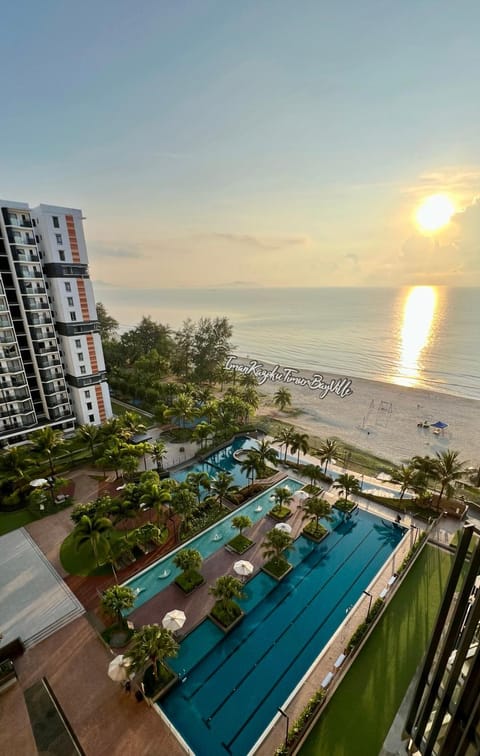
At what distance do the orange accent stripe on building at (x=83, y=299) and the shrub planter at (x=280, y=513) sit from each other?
118 ft

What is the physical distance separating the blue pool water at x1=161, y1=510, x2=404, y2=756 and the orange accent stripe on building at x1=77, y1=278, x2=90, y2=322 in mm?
39476

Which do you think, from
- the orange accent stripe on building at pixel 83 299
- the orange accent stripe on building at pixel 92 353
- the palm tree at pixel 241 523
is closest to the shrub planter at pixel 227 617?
the palm tree at pixel 241 523

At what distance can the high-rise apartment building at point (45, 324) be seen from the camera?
41.9 meters

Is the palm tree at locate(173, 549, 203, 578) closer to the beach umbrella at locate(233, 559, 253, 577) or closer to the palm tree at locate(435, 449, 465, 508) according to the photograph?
the beach umbrella at locate(233, 559, 253, 577)

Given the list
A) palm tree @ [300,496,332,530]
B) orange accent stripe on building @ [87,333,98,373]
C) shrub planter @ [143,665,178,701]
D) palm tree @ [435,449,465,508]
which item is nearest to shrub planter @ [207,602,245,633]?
shrub planter @ [143,665,178,701]

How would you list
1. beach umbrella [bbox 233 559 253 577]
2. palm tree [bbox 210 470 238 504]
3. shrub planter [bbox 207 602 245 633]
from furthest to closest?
1. palm tree [bbox 210 470 238 504]
2. beach umbrella [bbox 233 559 253 577]
3. shrub planter [bbox 207 602 245 633]

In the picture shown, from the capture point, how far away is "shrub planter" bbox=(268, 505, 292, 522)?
33.5 m

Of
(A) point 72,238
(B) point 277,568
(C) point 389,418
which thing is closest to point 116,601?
(B) point 277,568

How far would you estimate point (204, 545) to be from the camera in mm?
30234

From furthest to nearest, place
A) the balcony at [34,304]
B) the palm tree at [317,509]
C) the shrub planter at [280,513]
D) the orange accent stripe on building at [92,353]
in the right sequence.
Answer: the orange accent stripe on building at [92,353]
the balcony at [34,304]
the shrub planter at [280,513]
the palm tree at [317,509]

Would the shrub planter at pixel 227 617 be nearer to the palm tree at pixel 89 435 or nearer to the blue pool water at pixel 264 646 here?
the blue pool water at pixel 264 646

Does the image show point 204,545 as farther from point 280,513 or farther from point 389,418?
point 389,418

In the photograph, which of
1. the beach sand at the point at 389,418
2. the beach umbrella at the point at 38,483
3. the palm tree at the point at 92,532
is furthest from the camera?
the beach sand at the point at 389,418

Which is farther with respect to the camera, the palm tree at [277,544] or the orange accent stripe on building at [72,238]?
the orange accent stripe on building at [72,238]
